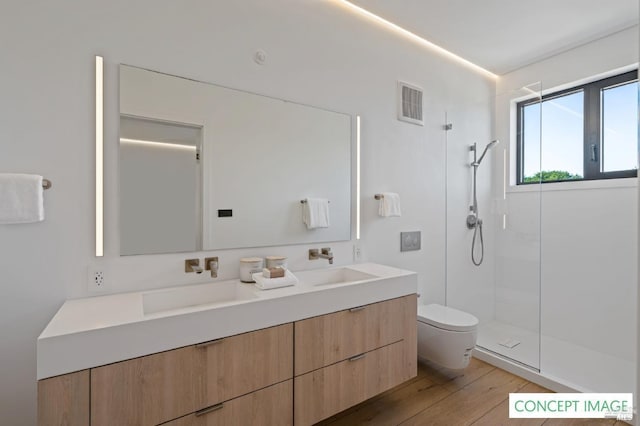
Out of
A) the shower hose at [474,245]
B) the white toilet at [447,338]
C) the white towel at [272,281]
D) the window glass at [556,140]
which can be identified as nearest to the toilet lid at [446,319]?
the white toilet at [447,338]

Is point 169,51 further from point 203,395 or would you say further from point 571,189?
point 571,189

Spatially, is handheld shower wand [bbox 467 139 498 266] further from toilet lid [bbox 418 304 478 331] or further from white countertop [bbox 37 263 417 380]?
white countertop [bbox 37 263 417 380]

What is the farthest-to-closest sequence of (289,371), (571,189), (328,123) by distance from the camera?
(571,189) → (328,123) → (289,371)

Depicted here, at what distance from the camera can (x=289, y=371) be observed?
1.45 meters

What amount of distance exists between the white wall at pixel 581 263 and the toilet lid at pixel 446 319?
0.69 meters

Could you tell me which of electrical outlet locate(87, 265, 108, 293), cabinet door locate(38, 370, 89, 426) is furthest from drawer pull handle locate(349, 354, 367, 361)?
electrical outlet locate(87, 265, 108, 293)

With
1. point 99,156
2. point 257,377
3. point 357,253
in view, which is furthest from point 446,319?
point 99,156

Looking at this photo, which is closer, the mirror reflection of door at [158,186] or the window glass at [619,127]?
the mirror reflection of door at [158,186]

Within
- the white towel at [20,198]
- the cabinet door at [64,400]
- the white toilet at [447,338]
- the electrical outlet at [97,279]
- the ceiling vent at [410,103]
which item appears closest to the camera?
the cabinet door at [64,400]

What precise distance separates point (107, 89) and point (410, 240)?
2.28 m

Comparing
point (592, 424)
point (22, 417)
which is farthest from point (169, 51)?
point (592, 424)

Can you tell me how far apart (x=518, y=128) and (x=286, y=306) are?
264cm

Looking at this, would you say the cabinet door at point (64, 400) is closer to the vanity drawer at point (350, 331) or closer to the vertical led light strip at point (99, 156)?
the vertical led light strip at point (99, 156)

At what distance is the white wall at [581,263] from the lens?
2.45m
